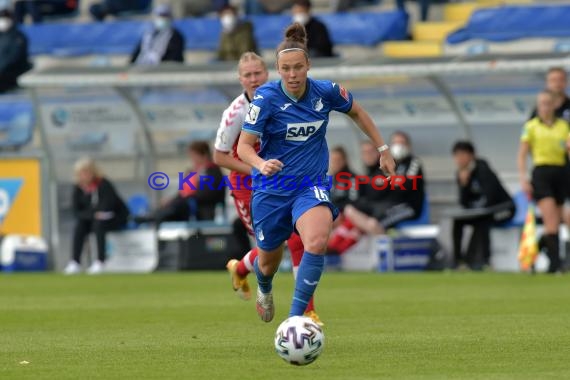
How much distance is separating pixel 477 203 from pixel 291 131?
10474 mm

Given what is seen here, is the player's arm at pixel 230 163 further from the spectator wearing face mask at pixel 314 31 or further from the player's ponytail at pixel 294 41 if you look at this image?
the spectator wearing face mask at pixel 314 31

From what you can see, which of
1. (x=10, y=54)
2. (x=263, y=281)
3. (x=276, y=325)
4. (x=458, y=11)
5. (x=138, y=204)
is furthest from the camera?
(x=458, y=11)

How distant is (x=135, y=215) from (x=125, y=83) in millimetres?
2218

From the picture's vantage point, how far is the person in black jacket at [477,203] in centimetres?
1928

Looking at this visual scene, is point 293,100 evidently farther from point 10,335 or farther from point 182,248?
point 182,248

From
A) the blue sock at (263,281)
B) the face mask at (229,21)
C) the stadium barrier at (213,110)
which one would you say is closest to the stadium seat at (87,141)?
the stadium barrier at (213,110)

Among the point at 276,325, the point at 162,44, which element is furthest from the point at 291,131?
the point at 162,44

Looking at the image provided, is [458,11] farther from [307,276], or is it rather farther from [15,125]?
[307,276]

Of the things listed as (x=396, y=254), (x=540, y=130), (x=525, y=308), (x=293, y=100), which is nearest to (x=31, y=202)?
(x=396, y=254)

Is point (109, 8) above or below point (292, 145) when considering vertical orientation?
below

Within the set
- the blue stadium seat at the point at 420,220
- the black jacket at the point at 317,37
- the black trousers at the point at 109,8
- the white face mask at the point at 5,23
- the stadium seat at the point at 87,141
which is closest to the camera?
the blue stadium seat at the point at 420,220

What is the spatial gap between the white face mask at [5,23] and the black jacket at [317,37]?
5.91 metres

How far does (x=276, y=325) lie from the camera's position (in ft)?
36.4

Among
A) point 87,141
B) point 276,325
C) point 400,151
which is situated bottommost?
point 87,141
